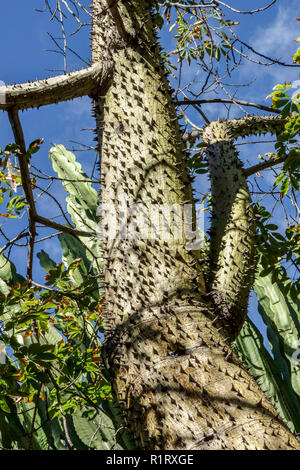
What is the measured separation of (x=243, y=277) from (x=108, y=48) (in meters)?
1.01

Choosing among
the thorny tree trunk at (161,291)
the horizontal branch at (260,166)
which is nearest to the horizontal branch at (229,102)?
the horizontal branch at (260,166)

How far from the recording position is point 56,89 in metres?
1.89

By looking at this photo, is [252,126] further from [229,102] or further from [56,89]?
[56,89]

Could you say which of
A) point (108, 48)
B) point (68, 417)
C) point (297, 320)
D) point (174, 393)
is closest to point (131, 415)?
point (174, 393)

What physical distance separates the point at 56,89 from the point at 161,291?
0.87m

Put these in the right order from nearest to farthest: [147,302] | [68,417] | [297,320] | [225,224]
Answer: [147,302], [225,224], [68,417], [297,320]

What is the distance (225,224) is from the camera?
2.12 meters

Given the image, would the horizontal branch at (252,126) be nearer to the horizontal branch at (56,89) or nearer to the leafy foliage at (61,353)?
the horizontal branch at (56,89)

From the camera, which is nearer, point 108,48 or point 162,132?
point 162,132

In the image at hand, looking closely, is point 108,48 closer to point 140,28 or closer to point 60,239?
point 140,28

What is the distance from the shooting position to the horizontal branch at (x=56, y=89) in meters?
1.82

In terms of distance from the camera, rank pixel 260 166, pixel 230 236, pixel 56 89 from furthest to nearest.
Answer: pixel 260 166, pixel 230 236, pixel 56 89

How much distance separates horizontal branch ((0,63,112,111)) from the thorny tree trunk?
75mm

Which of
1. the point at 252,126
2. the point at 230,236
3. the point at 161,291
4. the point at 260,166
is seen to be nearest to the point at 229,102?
the point at 252,126
